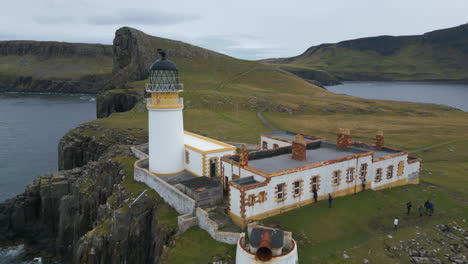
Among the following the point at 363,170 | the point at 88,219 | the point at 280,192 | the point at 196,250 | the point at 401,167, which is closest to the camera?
the point at 196,250

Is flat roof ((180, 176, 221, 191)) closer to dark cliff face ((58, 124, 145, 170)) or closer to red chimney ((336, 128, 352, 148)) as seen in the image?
red chimney ((336, 128, 352, 148))

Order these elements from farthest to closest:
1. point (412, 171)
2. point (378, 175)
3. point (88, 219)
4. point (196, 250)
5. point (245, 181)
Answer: point (88, 219) → point (412, 171) → point (378, 175) → point (245, 181) → point (196, 250)

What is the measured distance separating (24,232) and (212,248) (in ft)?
109

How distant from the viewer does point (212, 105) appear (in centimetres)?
8769

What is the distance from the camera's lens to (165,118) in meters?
31.8

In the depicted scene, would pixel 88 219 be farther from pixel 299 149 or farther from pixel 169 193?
pixel 299 149

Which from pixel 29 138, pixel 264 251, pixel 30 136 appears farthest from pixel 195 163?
pixel 30 136

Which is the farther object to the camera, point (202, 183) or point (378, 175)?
point (378, 175)

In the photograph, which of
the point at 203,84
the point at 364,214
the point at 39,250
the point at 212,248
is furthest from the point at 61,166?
the point at 203,84

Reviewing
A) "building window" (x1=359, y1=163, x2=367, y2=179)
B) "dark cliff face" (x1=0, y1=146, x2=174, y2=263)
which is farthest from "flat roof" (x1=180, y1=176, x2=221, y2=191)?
"building window" (x1=359, y1=163, x2=367, y2=179)

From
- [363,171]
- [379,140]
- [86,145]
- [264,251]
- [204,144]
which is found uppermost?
[379,140]

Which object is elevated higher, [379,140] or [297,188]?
[379,140]

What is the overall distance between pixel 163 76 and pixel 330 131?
144 ft

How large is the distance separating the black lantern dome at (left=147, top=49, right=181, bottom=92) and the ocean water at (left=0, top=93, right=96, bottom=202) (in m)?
35.0
